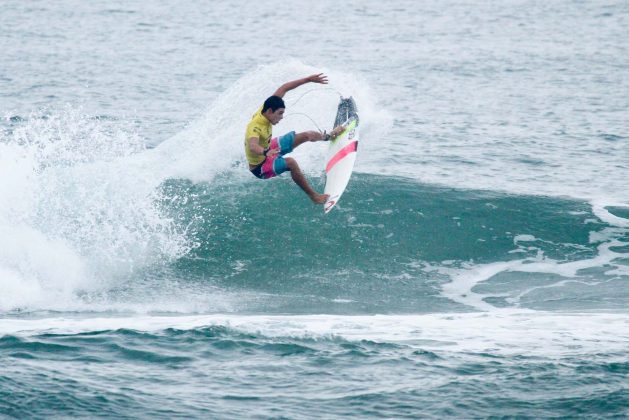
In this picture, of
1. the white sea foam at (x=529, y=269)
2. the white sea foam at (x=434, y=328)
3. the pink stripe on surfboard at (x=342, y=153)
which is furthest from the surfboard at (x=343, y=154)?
the white sea foam at (x=434, y=328)

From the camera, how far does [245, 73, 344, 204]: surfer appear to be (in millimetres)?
12000

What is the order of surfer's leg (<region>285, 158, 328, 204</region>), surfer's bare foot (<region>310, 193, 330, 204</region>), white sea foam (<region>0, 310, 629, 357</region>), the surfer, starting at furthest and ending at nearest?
1. surfer's bare foot (<region>310, 193, 330, 204</region>)
2. surfer's leg (<region>285, 158, 328, 204</region>)
3. the surfer
4. white sea foam (<region>0, 310, 629, 357</region>)

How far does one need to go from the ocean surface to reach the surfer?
181 cm

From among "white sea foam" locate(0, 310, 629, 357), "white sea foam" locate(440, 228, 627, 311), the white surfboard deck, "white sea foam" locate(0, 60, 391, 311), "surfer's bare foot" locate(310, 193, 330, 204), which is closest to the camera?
"white sea foam" locate(0, 310, 629, 357)

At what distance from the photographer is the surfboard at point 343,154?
13.4 meters

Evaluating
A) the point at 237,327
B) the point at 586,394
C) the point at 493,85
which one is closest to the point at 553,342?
the point at 586,394

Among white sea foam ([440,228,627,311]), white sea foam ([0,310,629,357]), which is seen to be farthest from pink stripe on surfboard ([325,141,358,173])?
white sea foam ([0,310,629,357])

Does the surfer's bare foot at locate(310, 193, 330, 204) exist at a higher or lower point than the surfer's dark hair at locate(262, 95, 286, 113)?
lower

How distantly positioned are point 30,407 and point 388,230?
803cm

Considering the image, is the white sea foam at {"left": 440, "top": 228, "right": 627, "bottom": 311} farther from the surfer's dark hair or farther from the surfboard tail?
the surfer's dark hair

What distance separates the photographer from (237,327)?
1061 cm

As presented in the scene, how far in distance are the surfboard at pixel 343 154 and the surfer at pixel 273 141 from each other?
1.94 ft

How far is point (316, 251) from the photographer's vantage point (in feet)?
47.9

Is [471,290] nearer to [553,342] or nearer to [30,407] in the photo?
[553,342]
